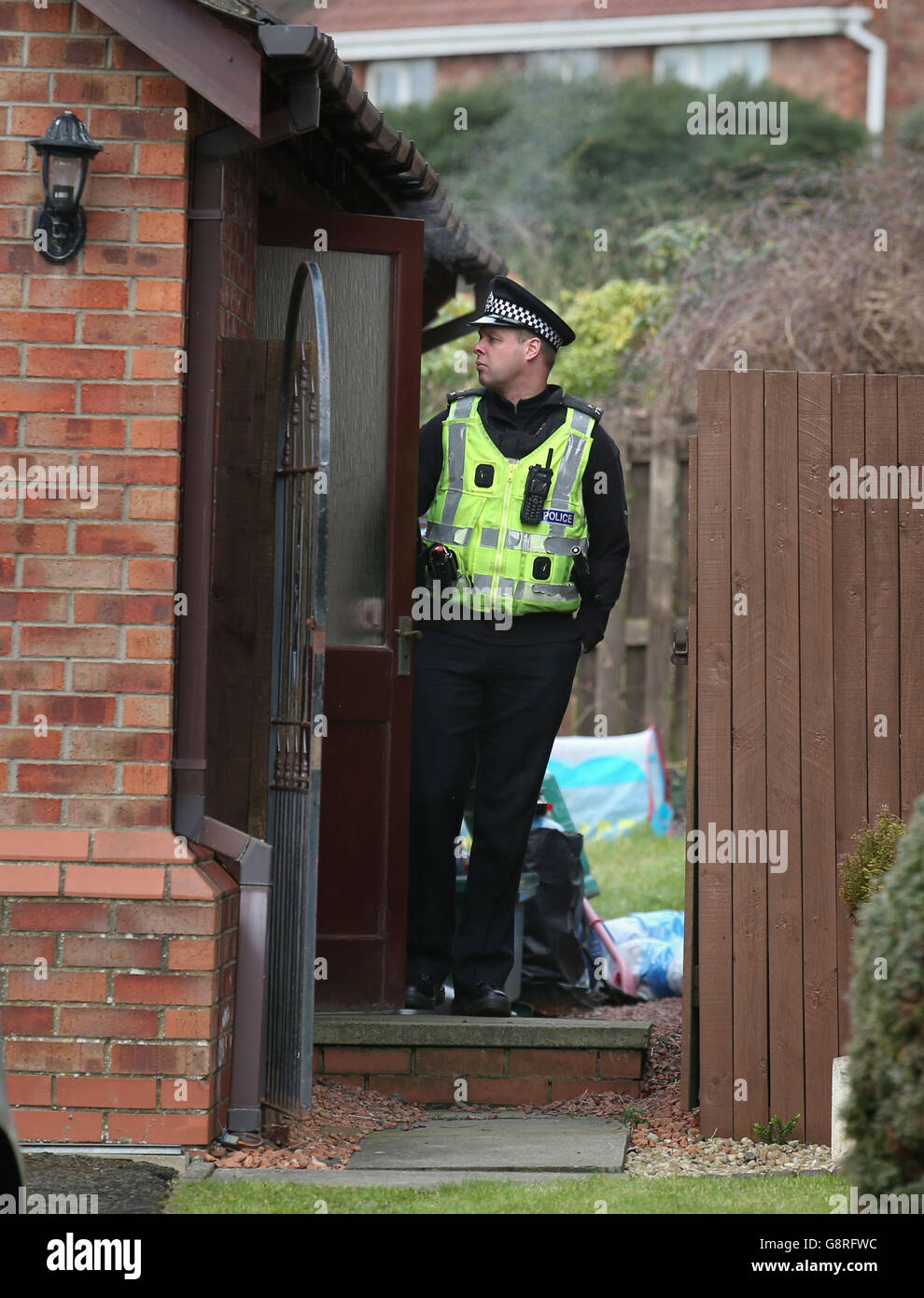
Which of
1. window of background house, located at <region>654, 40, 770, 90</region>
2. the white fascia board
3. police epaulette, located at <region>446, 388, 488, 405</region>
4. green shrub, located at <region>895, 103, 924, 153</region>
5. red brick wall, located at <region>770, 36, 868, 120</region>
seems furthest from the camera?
window of background house, located at <region>654, 40, 770, 90</region>

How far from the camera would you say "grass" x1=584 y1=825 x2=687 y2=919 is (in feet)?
28.2

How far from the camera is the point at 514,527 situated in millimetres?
5617

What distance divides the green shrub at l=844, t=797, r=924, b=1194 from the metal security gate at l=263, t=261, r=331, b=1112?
174 cm

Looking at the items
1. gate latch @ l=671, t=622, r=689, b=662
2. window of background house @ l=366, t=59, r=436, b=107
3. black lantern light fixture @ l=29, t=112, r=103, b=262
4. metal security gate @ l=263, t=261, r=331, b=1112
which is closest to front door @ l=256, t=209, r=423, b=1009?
metal security gate @ l=263, t=261, r=331, b=1112

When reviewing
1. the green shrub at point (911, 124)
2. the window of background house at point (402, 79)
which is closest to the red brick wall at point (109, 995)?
the green shrub at point (911, 124)

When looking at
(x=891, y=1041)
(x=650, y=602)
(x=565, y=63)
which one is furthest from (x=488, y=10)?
(x=891, y=1041)

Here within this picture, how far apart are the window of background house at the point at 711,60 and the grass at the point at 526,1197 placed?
22174 millimetres

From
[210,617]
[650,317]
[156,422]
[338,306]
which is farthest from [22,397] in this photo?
[650,317]

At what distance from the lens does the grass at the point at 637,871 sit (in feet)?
28.2

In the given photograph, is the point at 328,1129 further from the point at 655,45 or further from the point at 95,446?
the point at 655,45

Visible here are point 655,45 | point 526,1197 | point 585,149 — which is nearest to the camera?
point 526,1197

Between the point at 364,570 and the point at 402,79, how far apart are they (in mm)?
21650

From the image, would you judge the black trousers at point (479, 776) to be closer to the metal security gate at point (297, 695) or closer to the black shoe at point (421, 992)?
the black shoe at point (421, 992)

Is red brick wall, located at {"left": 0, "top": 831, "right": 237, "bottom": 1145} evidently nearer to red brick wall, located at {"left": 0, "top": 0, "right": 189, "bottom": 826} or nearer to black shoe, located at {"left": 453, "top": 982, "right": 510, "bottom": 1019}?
red brick wall, located at {"left": 0, "top": 0, "right": 189, "bottom": 826}
